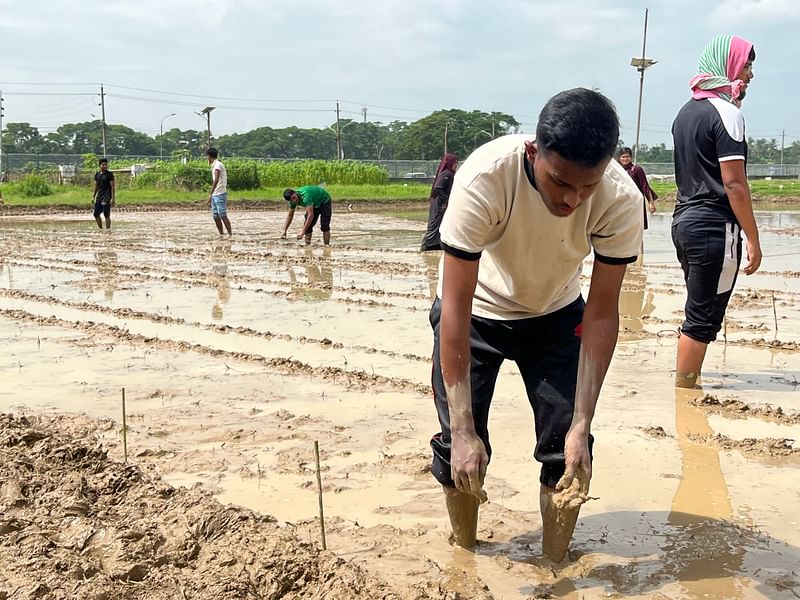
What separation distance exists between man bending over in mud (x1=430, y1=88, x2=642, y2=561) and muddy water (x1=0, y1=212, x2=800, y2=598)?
326 mm

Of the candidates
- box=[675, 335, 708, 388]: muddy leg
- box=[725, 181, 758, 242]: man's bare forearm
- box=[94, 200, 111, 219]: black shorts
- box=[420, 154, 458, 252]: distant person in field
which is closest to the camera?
box=[725, 181, 758, 242]: man's bare forearm

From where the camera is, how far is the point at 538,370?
9.88 ft

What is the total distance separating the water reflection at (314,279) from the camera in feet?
30.6

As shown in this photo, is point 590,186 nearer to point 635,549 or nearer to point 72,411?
point 635,549

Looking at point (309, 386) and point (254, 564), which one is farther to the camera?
point (309, 386)

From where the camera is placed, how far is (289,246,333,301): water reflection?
30.6 feet

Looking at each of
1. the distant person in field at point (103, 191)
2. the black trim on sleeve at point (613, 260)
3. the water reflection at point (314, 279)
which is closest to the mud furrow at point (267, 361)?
the water reflection at point (314, 279)

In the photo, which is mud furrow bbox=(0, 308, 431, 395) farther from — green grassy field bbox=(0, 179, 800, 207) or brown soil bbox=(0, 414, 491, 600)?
green grassy field bbox=(0, 179, 800, 207)

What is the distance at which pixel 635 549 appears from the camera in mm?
3275

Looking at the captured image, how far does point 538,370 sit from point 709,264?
2.27 m

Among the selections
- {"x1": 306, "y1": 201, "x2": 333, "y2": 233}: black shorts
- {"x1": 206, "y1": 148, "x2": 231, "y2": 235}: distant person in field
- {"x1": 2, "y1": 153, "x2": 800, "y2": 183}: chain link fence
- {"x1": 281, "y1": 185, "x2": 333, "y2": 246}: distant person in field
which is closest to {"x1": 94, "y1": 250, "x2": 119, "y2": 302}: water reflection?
{"x1": 206, "y1": 148, "x2": 231, "y2": 235}: distant person in field

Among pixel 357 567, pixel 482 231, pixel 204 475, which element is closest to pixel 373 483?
pixel 204 475

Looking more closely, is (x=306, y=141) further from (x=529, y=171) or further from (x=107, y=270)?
(x=529, y=171)

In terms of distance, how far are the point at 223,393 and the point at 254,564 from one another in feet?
8.55
